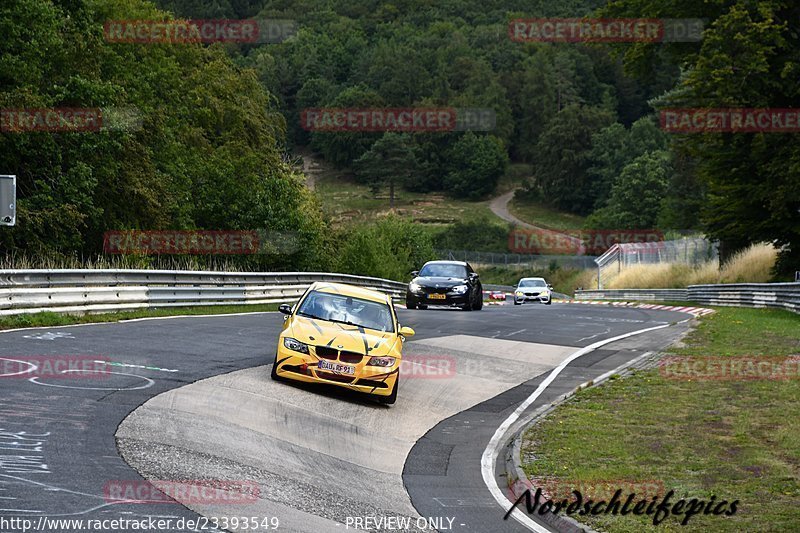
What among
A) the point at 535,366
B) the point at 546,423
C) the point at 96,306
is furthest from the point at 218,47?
the point at 546,423

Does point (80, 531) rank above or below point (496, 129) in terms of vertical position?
below

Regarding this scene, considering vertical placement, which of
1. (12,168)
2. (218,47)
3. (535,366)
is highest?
(218,47)

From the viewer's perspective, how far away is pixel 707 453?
11.3 metres

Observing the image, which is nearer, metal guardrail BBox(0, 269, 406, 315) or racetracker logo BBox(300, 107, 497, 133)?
metal guardrail BBox(0, 269, 406, 315)

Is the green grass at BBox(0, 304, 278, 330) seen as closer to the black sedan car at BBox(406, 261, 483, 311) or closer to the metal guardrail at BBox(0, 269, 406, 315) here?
the metal guardrail at BBox(0, 269, 406, 315)

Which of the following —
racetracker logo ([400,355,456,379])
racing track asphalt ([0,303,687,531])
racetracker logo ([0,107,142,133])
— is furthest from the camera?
racetracker logo ([0,107,142,133])

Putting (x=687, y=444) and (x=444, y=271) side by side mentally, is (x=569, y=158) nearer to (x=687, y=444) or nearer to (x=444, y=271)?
(x=444, y=271)

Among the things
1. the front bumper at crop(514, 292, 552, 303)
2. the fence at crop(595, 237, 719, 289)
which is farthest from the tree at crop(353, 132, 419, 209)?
the front bumper at crop(514, 292, 552, 303)

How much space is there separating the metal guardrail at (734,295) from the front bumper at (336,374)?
884 inches

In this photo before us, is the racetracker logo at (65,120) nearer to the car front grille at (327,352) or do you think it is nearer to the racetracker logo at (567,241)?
the car front grille at (327,352)

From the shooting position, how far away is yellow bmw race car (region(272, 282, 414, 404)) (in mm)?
13617

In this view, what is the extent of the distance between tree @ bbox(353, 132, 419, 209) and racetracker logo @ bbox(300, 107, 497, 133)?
141 inches

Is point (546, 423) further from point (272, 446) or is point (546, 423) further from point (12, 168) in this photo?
point (12, 168)

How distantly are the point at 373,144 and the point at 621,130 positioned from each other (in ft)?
123
